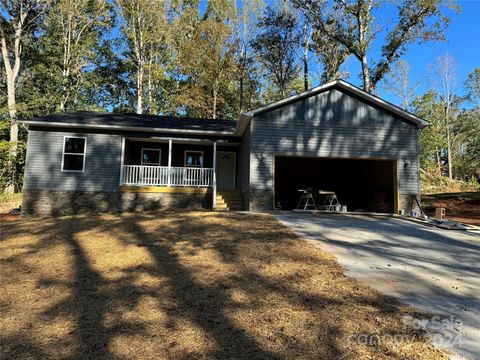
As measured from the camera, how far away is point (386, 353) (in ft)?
11.4

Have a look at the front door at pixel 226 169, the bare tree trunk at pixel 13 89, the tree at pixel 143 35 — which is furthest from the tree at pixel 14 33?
the front door at pixel 226 169

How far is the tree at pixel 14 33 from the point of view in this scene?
2448 cm

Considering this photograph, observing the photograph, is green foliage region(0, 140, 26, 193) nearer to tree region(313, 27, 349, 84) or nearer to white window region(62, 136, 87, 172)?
white window region(62, 136, 87, 172)

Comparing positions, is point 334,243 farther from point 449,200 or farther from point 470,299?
point 449,200

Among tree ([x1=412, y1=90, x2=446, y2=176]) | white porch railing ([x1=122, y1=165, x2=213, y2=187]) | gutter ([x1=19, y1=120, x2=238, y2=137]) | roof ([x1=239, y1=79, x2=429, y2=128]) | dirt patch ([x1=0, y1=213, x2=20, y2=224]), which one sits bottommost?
dirt patch ([x1=0, y1=213, x2=20, y2=224])

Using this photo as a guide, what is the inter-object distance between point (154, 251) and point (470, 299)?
5.43 m

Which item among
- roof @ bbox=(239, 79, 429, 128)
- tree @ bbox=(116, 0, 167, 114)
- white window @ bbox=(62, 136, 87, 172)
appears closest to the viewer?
roof @ bbox=(239, 79, 429, 128)

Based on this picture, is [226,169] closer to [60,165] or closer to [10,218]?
[60,165]

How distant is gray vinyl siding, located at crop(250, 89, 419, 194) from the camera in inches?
538

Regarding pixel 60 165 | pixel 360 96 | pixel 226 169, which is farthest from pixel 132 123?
pixel 360 96

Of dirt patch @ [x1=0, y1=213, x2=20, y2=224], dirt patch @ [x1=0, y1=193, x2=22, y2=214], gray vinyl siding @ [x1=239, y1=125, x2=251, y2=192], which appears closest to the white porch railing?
gray vinyl siding @ [x1=239, y1=125, x2=251, y2=192]

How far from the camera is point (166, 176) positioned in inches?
606

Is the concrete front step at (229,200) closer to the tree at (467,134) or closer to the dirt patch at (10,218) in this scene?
the dirt patch at (10,218)

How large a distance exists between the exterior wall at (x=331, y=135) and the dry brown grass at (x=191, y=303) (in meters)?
5.93
